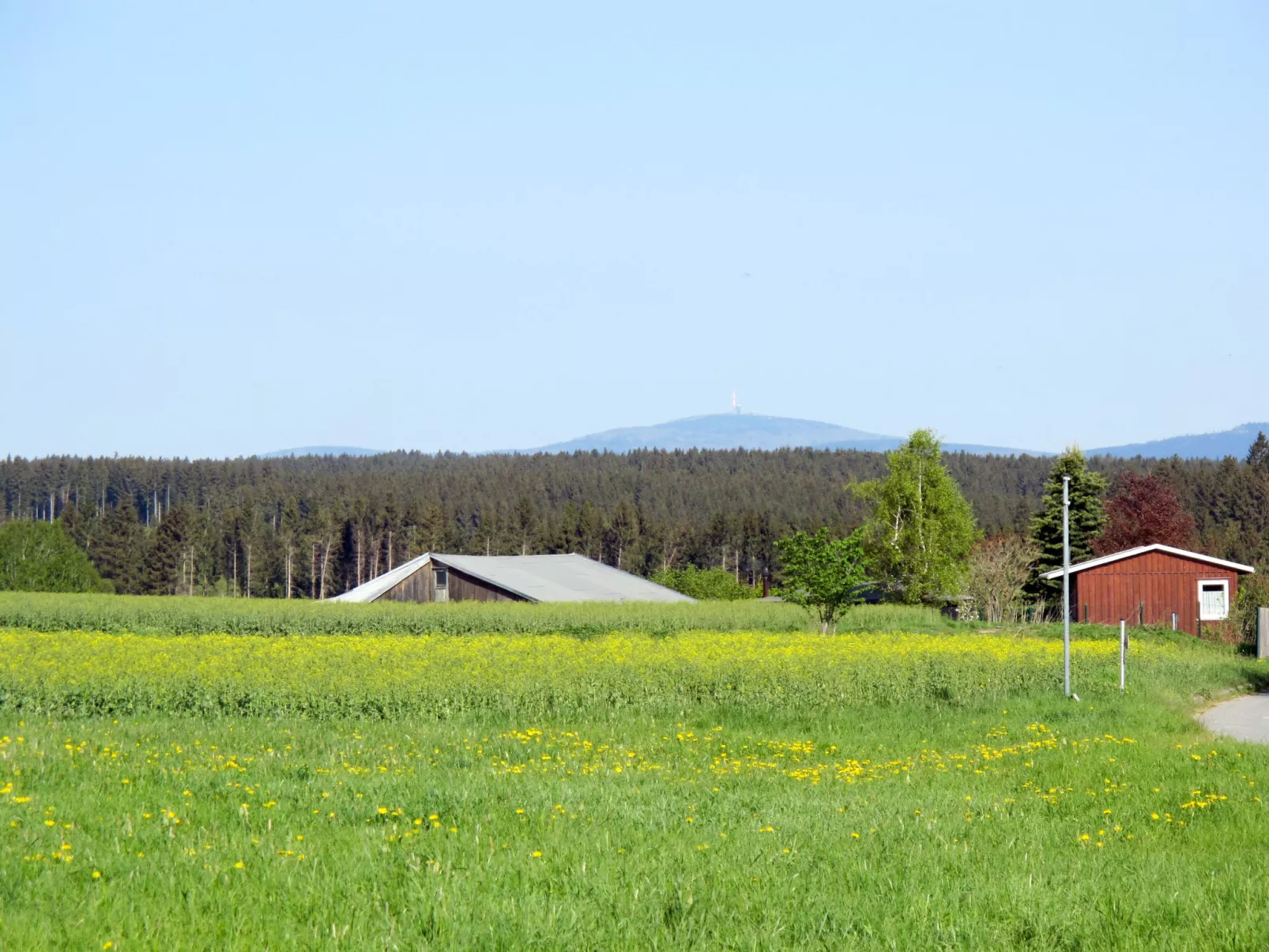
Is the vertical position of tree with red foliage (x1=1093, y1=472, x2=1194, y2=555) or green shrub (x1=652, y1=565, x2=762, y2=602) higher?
tree with red foliage (x1=1093, y1=472, x2=1194, y2=555)

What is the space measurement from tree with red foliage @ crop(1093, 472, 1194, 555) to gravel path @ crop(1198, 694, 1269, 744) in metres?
58.1

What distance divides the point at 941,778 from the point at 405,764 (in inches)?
235

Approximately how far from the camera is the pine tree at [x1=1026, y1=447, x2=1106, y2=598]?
232 ft

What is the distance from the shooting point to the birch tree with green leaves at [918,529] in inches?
2648

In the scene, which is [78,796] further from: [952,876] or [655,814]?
[952,876]

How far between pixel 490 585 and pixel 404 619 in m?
15.0

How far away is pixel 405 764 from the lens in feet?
42.9

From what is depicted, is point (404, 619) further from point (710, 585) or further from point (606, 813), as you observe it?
point (710, 585)

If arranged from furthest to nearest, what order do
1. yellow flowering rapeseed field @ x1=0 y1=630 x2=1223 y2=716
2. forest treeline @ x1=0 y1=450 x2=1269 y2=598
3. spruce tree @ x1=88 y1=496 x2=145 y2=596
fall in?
forest treeline @ x1=0 y1=450 x2=1269 y2=598
spruce tree @ x1=88 y1=496 x2=145 y2=596
yellow flowering rapeseed field @ x1=0 y1=630 x2=1223 y2=716

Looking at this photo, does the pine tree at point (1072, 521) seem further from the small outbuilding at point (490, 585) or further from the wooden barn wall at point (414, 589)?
the wooden barn wall at point (414, 589)

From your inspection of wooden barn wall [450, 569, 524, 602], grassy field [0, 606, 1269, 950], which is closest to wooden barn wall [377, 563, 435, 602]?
wooden barn wall [450, 569, 524, 602]

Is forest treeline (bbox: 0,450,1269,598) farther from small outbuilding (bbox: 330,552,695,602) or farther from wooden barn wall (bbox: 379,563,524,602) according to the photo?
wooden barn wall (bbox: 379,563,524,602)

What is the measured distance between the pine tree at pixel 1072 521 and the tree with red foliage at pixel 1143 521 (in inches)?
53.8

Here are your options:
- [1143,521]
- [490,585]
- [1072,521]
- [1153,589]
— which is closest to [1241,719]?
[1153,589]
